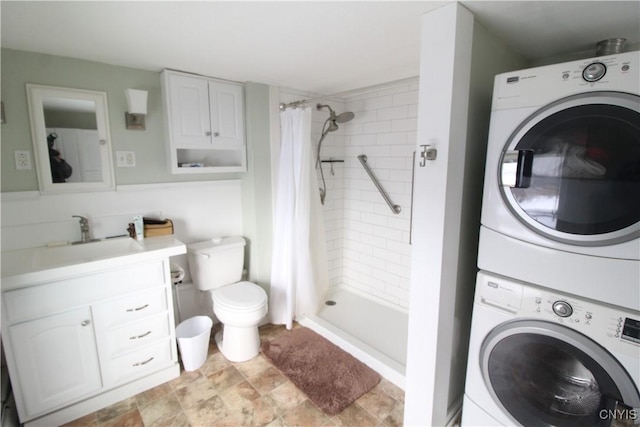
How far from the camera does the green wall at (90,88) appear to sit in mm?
1792

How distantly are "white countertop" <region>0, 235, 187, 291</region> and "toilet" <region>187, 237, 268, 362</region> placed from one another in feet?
1.14

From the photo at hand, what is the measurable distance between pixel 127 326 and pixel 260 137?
5.34 ft

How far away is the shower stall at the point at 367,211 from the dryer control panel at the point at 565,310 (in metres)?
1.17

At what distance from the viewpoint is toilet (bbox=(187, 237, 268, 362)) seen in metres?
2.20

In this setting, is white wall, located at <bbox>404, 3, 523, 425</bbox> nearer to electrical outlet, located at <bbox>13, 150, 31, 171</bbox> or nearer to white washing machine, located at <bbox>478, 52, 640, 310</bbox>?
white washing machine, located at <bbox>478, 52, 640, 310</bbox>

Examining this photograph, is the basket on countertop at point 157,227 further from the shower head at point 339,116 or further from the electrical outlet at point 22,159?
the shower head at point 339,116

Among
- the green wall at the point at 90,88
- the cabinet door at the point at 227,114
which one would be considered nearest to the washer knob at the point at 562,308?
the cabinet door at the point at 227,114

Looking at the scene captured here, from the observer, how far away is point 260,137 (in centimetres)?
254

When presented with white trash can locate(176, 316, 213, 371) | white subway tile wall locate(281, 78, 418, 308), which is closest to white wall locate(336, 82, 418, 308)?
white subway tile wall locate(281, 78, 418, 308)

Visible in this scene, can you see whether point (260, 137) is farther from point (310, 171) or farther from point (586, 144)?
point (586, 144)

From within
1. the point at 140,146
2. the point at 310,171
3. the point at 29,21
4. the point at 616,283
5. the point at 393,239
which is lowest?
the point at 393,239

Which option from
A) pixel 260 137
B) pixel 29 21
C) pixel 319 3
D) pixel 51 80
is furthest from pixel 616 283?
pixel 51 80

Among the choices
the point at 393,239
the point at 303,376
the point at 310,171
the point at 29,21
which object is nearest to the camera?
the point at 29,21

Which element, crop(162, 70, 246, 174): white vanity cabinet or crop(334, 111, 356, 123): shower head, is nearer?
crop(162, 70, 246, 174): white vanity cabinet
